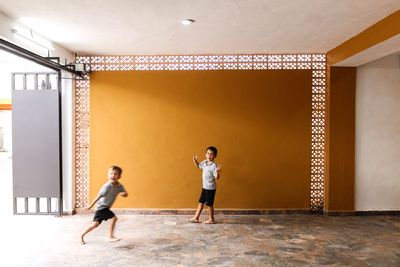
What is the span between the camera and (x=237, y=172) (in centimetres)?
640

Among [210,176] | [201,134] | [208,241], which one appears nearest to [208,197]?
[210,176]

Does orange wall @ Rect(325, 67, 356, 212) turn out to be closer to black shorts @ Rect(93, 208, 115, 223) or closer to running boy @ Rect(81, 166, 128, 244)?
running boy @ Rect(81, 166, 128, 244)

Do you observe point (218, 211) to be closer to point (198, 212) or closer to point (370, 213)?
point (198, 212)

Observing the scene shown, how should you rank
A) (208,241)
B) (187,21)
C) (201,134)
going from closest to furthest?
1. (187,21)
2. (208,241)
3. (201,134)

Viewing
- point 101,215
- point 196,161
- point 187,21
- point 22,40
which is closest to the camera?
point 187,21

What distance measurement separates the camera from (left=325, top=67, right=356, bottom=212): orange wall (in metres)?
6.24

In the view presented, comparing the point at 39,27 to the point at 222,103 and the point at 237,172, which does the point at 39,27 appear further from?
the point at 237,172

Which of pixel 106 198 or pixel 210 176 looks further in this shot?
pixel 210 176

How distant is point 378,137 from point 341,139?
0.71 meters

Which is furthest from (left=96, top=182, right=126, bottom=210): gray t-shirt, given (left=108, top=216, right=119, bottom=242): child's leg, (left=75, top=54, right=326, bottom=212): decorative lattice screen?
(left=75, top=54, right=326, bottom=212): decorative lattice screen

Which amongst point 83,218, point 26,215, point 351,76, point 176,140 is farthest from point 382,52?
point 26,215

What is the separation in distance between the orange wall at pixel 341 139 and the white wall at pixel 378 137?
0.14 metres

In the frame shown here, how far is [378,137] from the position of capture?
20.8 ft

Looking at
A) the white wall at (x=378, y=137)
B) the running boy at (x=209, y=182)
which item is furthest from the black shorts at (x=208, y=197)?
the white wall at (x=378, y=137)
